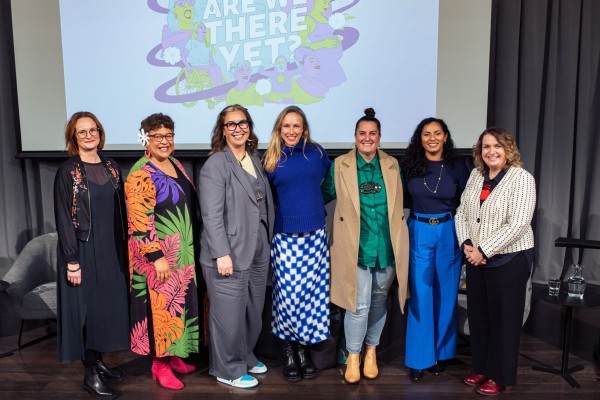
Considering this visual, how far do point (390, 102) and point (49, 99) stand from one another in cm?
303

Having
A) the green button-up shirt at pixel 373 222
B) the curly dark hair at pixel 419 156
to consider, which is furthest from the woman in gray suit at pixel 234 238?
the curly dark hair at pixel 419 156

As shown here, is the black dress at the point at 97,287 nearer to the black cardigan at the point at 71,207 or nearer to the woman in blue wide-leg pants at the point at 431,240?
the black cardigan at the point at 71,207

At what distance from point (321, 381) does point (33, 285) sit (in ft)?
7.03

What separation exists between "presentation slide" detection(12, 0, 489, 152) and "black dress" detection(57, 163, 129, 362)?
1.94 m

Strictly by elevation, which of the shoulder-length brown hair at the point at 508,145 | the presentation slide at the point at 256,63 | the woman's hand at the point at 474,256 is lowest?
the woman's hand at the point at 474,256

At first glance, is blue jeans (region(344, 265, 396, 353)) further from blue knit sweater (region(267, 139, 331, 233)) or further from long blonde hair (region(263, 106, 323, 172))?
long blonde hair (region(263, 106, 323, 172))

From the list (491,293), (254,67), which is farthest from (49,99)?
(491,293)

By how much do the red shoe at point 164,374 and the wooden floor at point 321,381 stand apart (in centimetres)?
3

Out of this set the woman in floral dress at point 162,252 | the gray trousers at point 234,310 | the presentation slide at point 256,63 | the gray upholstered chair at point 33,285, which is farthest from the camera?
the presentation slide at point 256,63

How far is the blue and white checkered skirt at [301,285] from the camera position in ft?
8.99

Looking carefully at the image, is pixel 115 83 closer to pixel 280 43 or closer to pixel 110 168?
pixel 280 43

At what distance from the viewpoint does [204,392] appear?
275cm

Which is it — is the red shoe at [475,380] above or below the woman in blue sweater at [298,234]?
below

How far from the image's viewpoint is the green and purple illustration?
4250mm
